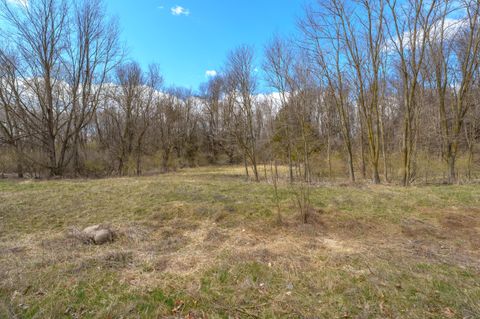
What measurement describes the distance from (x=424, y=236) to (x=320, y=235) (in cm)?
158

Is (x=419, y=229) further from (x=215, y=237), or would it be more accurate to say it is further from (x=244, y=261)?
(x=215, y=237)

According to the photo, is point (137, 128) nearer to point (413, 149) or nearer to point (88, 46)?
point (88, 46)

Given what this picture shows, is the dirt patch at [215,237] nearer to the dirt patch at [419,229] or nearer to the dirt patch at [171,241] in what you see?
the dirt patch at [171,241]

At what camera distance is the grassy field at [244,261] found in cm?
207

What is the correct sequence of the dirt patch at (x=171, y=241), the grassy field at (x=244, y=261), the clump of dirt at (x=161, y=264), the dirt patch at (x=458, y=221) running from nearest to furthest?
the grassy field at (x=244, y=261) → the clump of dirt at (x=161, y=264) → the dirt patch at (x=171, y=241) → the dirt patch at (x=458, y=221)

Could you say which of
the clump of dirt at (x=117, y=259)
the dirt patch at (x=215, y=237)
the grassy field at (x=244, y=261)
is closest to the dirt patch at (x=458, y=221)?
the grassy field at (x=244, y=261)

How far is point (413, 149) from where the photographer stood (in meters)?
9.26

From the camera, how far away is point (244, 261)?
9.43 feet

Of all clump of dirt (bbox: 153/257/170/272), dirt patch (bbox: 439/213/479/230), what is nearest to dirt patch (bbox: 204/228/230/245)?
clump of dirt (bbox: 153/257/170/272)

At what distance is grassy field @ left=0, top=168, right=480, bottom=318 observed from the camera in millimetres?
2072

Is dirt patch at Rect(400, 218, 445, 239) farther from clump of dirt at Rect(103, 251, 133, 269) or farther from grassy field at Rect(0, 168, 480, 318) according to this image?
clump of dirt at Rect(103, 251, 133, 269)

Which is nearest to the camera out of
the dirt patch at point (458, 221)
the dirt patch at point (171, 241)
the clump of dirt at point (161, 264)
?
the clump of dirt at point (161, 264)

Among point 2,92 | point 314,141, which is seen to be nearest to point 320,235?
point 314,141

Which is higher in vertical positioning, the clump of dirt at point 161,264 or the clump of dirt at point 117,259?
the clump of dirt at point 117,259
